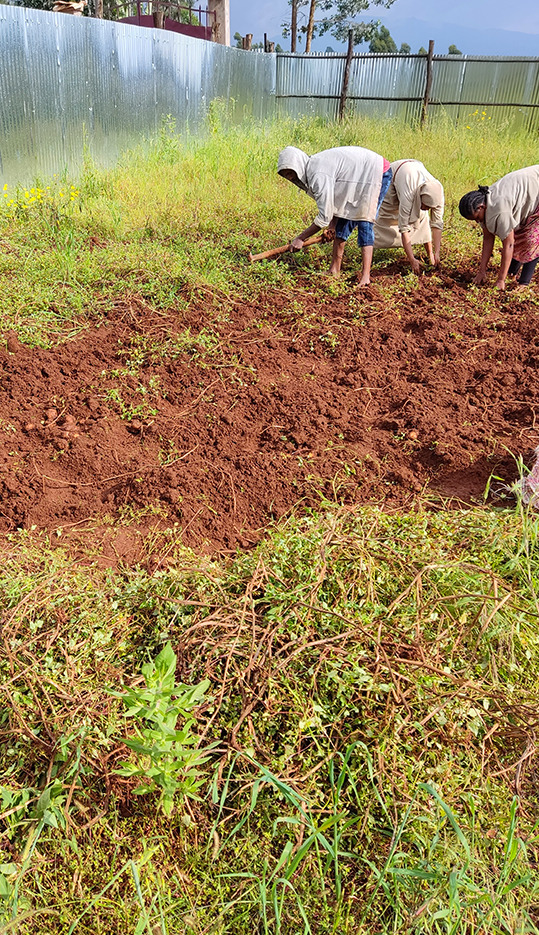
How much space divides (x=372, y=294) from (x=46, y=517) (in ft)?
10.6

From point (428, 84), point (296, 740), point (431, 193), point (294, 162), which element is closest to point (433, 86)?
point (428, 84)

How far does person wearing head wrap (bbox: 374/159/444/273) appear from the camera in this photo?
507 cm

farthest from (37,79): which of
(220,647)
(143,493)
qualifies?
(220,647)

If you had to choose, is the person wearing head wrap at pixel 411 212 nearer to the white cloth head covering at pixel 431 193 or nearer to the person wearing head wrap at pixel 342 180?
the white cloth head covering at pixel 431 193

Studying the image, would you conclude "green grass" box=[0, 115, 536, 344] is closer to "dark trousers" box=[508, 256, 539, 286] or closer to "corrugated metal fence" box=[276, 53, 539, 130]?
"dark trousers" box=[508, 256, 539, 286]

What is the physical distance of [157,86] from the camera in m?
9.09

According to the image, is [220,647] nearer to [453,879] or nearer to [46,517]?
[453,879]

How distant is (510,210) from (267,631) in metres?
3.89

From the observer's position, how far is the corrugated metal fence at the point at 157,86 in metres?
6.64

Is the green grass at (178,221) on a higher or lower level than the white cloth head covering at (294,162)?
lower

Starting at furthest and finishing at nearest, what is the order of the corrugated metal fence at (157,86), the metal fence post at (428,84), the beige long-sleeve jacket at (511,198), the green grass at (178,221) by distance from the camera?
the metal fence post at (428,84), the corrugated metal fence at (157,86), the green grass at (178,221), the beige long-sleeve jacket at (511,198)

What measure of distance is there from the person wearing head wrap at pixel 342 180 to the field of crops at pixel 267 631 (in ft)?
4.10

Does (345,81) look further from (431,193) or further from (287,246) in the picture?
(431,193)

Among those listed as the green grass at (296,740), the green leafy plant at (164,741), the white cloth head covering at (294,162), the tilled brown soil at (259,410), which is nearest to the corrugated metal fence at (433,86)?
the white cloth head covering at (294,162)
